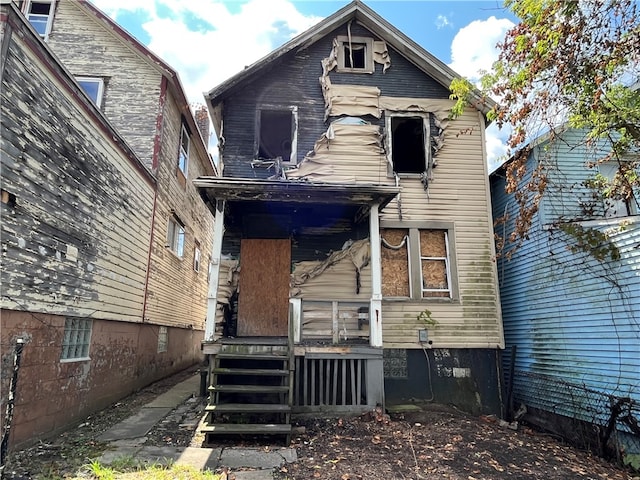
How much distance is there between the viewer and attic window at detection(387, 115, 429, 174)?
975 cm

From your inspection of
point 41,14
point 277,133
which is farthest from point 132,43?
point 277,133

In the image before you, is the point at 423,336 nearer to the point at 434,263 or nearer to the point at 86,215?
the point at 434,263

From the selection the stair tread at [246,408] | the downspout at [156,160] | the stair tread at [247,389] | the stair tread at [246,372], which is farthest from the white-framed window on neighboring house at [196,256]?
the stair tread at [246,408]

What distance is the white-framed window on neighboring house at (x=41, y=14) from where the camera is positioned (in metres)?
10.4

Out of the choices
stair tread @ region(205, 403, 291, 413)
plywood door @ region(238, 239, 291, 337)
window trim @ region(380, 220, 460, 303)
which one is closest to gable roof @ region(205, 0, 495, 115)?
window trim @ region(380, 220, 460, 303)

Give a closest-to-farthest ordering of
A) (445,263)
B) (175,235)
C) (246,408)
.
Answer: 1. (246,408)
2. (445,263)
3. (175,235)

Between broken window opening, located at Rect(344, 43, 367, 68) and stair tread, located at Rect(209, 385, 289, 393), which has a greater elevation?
broken window opening, located at Rect(344, 43, 367, 68)

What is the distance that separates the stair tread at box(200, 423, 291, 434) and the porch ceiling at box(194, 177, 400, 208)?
3.70 meters

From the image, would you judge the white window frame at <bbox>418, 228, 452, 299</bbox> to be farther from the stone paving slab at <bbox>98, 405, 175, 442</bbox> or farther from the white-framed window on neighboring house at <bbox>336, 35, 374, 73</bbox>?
the stone paving slab at <bbox>98, 405, 175, 442</bbox>

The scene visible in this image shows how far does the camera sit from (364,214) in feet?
27.7

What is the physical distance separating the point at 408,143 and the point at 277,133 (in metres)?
3.34

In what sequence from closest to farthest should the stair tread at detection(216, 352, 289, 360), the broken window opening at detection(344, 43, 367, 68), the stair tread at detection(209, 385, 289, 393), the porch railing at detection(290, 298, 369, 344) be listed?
1. the stair tread at detection(209, 385, 289, 393)
2. the stair tread at detection(216, 352, 289, 360)
3. the porch railing at detection(290, 298, 369, 344)
4. the broken window opening at detection(344, 43, 367, 68)

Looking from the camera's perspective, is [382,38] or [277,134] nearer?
[382,38]

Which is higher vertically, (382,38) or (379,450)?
(382,38)
